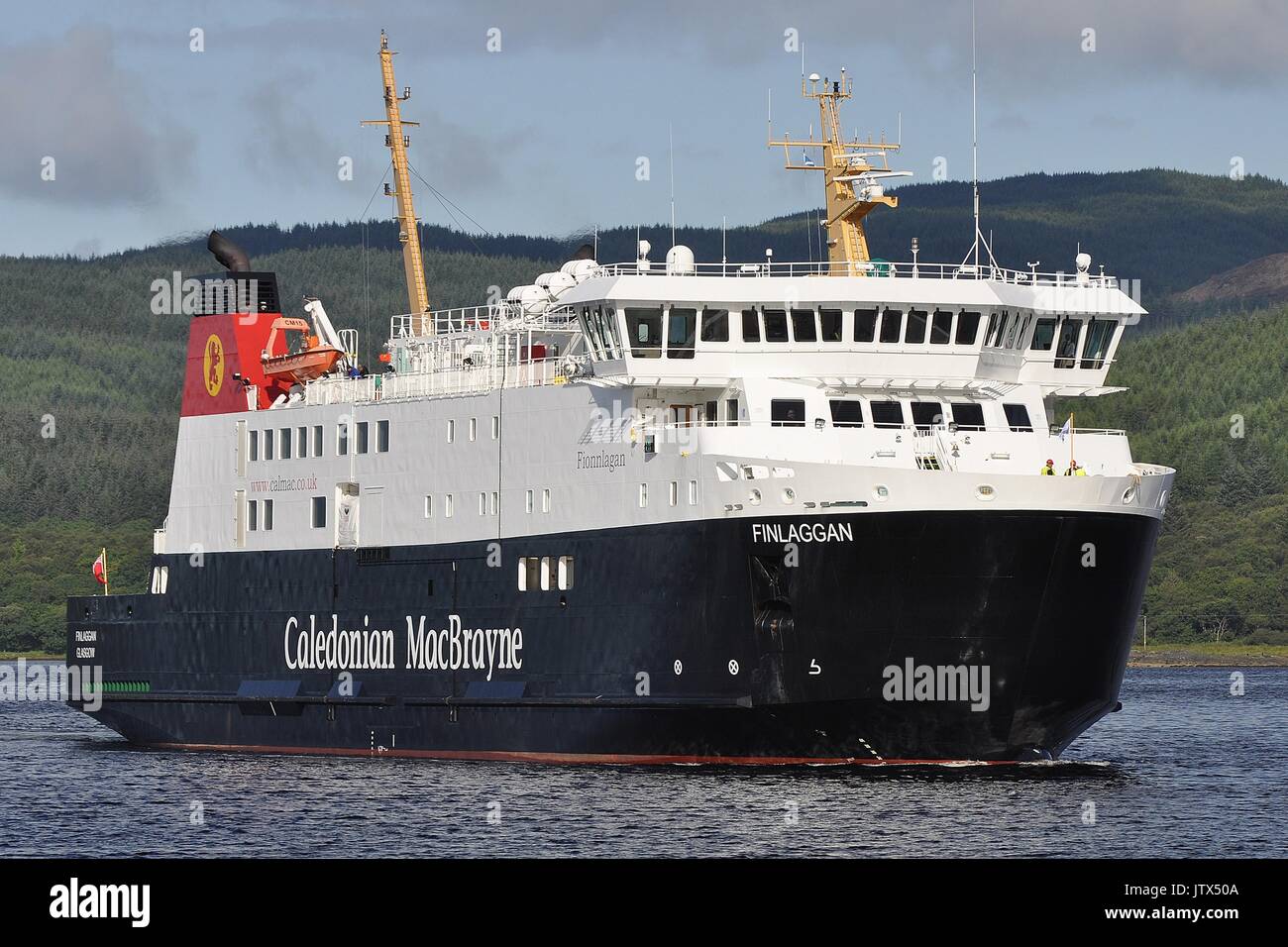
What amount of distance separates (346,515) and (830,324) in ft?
38.2

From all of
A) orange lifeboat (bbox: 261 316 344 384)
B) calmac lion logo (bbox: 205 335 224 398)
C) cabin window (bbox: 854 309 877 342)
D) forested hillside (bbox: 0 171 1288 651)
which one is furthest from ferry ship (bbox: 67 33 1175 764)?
forested hillside (bbox: 0 171 1288 651)

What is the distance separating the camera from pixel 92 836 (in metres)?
32.9

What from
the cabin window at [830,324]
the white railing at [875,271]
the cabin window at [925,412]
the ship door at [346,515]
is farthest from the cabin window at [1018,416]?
the ship door at [346,515]

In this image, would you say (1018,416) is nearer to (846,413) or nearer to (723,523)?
(846,413)

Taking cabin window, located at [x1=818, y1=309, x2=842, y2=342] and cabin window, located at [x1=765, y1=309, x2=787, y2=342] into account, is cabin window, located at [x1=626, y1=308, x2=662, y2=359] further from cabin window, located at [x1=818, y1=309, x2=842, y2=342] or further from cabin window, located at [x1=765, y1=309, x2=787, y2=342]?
cabin window, located at [x1=818, y1=309, x2=842, y2=342]

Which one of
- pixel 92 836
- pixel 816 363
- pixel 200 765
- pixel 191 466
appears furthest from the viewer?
pixel 191 466

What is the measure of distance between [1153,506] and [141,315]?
510 ft

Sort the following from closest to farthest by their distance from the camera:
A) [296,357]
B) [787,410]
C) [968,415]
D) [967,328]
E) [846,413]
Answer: [787,410] → [846,413] → [968,415] → [967,328] → [296,357]

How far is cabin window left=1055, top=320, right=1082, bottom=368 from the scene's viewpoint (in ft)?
121

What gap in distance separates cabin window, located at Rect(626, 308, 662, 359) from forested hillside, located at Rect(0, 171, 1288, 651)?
7429cm

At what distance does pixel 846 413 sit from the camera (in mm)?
34938

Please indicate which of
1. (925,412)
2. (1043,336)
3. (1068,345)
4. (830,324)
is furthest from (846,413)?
(1068,345)
